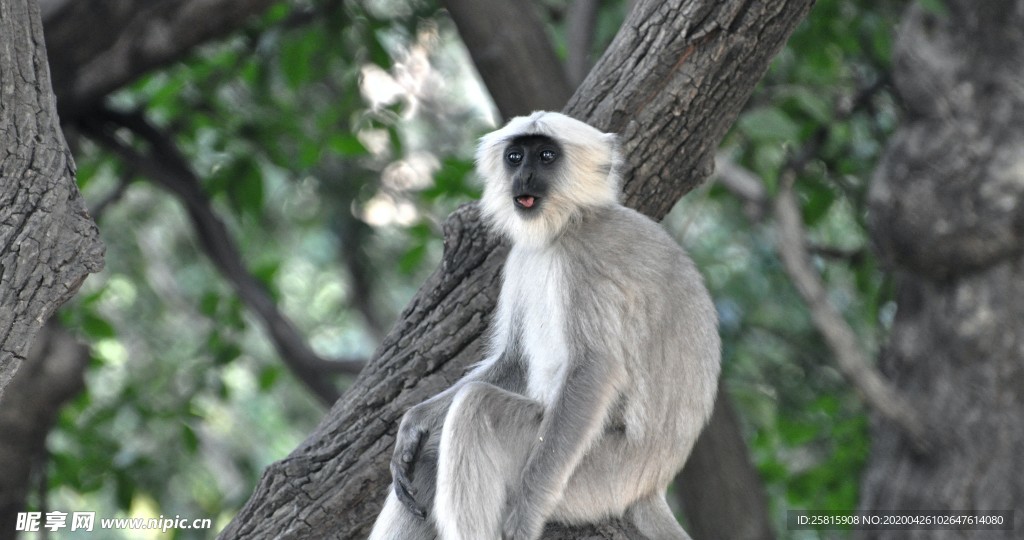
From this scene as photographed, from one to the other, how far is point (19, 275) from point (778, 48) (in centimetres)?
276

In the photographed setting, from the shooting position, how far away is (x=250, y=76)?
703cm

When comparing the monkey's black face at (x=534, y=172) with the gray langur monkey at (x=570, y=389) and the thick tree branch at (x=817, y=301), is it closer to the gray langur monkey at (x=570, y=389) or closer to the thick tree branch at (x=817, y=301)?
the gray langur monkey at (x=570, y=389)

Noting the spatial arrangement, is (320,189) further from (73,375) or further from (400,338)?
(400,338)

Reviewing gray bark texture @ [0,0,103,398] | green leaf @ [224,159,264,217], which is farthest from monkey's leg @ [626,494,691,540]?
green leaf @ [224,159,264,217]

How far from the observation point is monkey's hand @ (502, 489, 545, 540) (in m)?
3.31

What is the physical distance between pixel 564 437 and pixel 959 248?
3353 mm

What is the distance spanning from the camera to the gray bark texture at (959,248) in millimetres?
5770

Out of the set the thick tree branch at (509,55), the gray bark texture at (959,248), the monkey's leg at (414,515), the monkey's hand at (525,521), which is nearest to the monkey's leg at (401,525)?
the monkey's leg at (414,515)

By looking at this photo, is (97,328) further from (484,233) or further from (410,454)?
(410,454)

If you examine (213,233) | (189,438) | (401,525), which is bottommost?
(189,438)

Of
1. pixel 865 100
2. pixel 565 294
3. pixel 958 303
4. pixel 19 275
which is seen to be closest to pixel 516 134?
pixel 565 294

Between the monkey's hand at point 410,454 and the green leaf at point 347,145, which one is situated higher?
the green leaf at point 347,145

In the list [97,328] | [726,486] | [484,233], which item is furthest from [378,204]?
[484,233]

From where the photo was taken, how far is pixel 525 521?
3.31 metres
